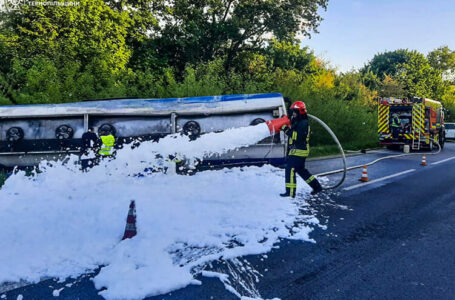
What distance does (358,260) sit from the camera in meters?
3.50

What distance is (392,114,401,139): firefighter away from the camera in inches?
655

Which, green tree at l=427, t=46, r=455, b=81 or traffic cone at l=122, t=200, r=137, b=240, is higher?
green tree at l=427, t=46, r=455, b=81

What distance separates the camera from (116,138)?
7.95 m

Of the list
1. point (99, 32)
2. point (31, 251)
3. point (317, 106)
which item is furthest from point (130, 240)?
point (317, 106)

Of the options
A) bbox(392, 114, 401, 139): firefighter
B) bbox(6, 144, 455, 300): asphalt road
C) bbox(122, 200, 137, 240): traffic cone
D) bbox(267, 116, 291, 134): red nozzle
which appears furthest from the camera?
bbox(392, 114, 401, 139): firefighter

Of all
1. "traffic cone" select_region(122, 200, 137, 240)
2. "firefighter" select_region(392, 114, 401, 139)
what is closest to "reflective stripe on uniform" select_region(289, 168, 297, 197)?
"traffic cone" select_region(122, 200, 137, 240)

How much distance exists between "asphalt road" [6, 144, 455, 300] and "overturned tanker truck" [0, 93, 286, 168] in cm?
277

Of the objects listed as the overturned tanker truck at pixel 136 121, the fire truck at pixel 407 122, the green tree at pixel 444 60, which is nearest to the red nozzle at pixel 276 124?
the overturned tanker truck at pixel 136 121

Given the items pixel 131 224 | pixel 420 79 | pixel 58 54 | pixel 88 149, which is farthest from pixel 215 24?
pixel 420 79

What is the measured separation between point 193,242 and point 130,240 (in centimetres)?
75

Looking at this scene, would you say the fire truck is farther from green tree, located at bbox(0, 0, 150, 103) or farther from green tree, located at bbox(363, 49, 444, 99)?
green tree, located at bbox(363, 49, 444, 99)

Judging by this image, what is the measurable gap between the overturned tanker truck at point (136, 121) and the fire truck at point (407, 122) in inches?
452

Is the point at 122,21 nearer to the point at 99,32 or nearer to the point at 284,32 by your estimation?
the point at 99,32

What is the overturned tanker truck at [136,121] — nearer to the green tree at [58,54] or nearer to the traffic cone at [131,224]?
the green tree at [58,54]
